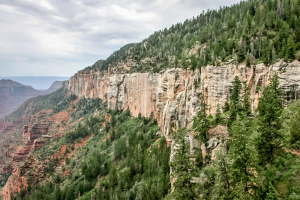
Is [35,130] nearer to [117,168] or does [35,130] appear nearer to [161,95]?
[117,168]

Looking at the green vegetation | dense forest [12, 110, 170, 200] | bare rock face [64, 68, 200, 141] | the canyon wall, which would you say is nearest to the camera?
the green vegetation

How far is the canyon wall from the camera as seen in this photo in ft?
124

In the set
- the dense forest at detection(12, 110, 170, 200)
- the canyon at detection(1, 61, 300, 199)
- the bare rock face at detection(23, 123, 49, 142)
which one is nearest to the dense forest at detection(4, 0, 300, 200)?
the dense forest at detection(12, 110, 170, 200)

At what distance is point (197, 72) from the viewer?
54844 millimetres

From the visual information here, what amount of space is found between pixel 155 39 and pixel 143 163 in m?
98.0

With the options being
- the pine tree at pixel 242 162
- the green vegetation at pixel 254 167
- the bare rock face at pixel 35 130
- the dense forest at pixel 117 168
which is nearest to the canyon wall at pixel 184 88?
the dense forest at pixel 117 168

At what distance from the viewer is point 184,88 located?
205ft

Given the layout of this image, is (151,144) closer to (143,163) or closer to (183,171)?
(143,163)

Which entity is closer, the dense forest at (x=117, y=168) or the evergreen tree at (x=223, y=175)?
the evergreen tree at (x=223, y=175)

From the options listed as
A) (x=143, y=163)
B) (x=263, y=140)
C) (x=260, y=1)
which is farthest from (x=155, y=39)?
(x=263, y=140)

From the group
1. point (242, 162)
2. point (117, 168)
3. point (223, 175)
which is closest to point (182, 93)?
point (117, 168)

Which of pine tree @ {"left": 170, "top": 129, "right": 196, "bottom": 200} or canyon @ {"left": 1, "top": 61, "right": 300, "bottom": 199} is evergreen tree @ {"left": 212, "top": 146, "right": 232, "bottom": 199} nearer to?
pine tree @ {"left": 170, "top": 129, "right": 196, "bottom": 200}

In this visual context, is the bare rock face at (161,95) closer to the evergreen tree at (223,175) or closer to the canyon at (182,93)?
the canyon at (182,93)

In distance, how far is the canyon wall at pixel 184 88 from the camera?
1485 inches
